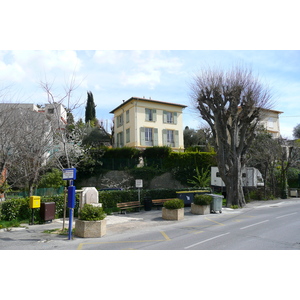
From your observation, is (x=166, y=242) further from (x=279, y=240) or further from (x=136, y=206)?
(x=136, y=206)

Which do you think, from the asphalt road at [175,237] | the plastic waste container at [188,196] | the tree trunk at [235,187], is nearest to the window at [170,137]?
the tree trunk at [235,187]

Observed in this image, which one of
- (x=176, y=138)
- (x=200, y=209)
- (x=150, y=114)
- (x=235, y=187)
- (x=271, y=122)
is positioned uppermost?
(x=271, y=122)

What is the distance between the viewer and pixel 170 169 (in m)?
30.8

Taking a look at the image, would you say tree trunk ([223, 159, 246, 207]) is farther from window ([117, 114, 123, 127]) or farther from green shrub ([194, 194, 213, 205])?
window ([117, 114, 123, 127])

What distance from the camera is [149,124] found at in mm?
36719

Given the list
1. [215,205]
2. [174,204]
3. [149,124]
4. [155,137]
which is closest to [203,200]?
[215,205]

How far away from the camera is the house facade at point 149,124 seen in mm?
35906

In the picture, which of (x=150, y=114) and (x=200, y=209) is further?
(x=150, y=114)

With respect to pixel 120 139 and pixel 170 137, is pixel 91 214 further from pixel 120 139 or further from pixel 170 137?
pixel 120 139

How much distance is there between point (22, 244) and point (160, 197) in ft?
38.7

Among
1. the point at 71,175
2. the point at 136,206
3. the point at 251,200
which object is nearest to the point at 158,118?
the point at 251,200

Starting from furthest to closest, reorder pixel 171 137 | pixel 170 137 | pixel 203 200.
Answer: pixel 171 137, pixel 170 137, pixel 203 200

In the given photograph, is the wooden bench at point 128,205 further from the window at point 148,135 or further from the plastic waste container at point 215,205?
the window at point 148,135

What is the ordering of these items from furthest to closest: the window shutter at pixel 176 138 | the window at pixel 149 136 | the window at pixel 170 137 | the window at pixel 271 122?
the window at pixel 271 122 → the window shutter at pixel 176 138 → the window at pixel 170 137 → the window at pixel 149 136
